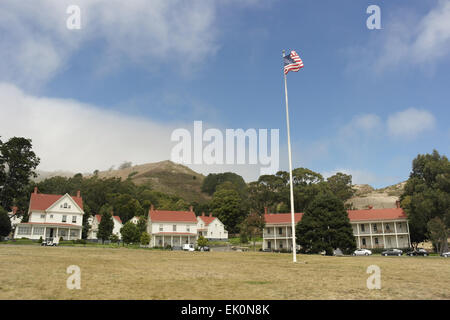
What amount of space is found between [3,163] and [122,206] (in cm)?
4158

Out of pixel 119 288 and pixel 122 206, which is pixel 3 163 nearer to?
pixel 122 206

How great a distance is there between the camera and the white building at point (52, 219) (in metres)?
65.6

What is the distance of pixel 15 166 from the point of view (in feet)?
219

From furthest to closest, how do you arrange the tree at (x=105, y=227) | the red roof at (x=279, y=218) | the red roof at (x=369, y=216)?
the red roof at (x=279, y=218) < the red roof at (x=369, y=216) < the tree at (x=105, y=227)

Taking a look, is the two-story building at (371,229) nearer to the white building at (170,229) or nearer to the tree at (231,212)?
the white building at (170,229)

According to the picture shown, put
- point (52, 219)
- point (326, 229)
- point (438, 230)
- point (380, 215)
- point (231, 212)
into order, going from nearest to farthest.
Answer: point (326, 229)
point (438, 230)
point (52, 219)
point (380, 215)
point (231, 212)

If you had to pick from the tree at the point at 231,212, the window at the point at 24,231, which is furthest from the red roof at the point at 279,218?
the window at the point at 24,231

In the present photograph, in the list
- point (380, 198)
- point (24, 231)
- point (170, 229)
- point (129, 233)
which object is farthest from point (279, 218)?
point (380, 198)

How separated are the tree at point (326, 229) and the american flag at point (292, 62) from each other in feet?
90.9

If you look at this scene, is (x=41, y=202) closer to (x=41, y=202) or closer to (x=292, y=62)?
(x=41, y=202)

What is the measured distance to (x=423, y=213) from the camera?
5812 centimetres

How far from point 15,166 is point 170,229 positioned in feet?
115
